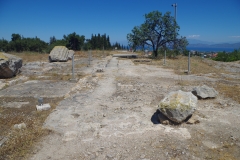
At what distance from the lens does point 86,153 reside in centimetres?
370

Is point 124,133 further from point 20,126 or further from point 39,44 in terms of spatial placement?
point 39,44

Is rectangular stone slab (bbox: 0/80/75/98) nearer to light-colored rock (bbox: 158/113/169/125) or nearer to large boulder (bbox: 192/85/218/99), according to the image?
light-colored rock (bbox: 158/113/169/125)

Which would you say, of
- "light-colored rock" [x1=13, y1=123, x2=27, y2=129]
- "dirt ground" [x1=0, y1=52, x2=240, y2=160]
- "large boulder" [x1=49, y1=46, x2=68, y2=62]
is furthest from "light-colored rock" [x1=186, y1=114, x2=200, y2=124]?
"large boulder" [x1=49, y1=46, x2=68, y2=62]

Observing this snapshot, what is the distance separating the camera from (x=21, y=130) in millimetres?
4477

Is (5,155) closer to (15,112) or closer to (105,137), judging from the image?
(105,137)

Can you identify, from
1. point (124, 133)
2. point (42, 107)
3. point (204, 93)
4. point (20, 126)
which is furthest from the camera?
point (204, 93)

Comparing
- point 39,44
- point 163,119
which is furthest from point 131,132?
point 39,44

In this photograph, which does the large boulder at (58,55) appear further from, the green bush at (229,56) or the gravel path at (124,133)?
the green bush at (229,56)

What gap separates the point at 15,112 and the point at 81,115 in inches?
82.0

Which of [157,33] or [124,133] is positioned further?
[157,33]

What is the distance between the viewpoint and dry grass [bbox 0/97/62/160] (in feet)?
12.0

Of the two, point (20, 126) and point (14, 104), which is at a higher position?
point (14, 104)

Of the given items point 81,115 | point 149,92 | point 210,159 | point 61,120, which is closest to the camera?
point 210,159

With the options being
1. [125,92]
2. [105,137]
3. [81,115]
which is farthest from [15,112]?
[125,92]
